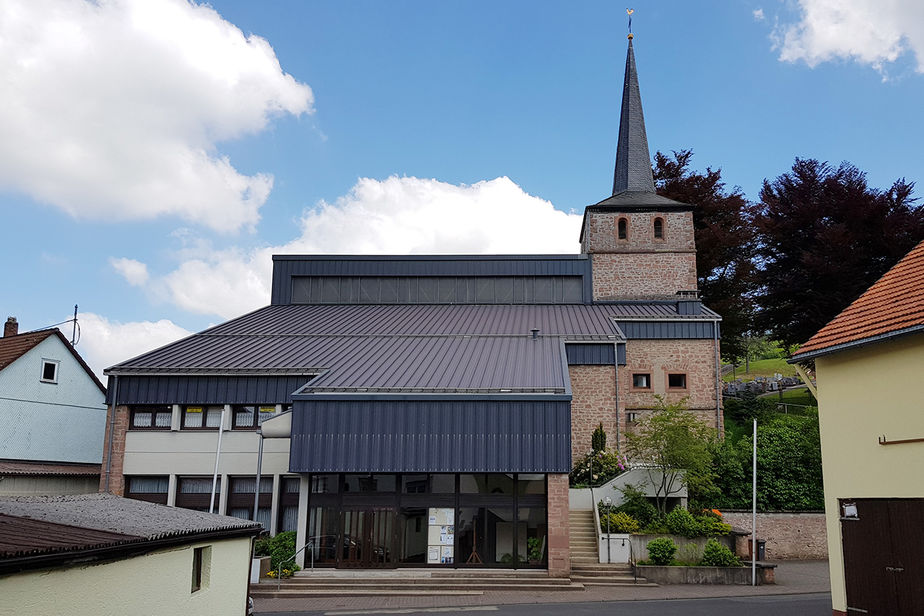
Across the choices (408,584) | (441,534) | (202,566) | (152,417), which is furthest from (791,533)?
(152,417)

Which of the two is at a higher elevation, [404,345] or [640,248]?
[640,248]

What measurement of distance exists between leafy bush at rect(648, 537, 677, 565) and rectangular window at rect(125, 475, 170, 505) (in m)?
14.9

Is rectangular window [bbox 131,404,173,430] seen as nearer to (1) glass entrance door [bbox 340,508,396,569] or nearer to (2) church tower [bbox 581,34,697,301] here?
→ (1) glass entrance door [bbox 340,508,396,569]

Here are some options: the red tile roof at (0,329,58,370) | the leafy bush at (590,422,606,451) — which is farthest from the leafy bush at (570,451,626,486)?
the red tile roof at (0,329,58,370)

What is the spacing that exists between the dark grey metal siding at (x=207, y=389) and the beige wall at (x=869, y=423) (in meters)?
16.4

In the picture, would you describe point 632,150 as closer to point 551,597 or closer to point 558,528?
point 558,528

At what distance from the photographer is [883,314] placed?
1169 centimetres

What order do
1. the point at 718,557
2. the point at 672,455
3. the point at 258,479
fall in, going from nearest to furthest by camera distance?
the point at 718,557 → the point at 672,455 → the point at 258,479

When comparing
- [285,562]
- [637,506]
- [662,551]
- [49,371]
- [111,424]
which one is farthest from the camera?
[49,371]

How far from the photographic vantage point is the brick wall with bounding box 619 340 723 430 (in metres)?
30.2

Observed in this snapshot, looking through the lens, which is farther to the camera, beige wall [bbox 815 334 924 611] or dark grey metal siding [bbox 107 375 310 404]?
dark grey metal siding [bbox 107 375 310 404]

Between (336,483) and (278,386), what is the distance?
4.41m

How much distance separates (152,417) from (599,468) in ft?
48.4

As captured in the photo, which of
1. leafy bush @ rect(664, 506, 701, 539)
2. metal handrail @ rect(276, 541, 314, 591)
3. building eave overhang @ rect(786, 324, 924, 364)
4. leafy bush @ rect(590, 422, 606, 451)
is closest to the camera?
building eave overhang @ rect(786, 324, 924, 364)
